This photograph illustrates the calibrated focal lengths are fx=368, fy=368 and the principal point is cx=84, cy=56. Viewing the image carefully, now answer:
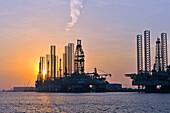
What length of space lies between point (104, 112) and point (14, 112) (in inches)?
716

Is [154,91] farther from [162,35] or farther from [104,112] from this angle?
[104,112]

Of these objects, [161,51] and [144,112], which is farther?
[161,51]

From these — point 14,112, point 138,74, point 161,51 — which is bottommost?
point 14,112

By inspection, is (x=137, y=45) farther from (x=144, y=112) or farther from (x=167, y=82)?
(x=144, y=112)

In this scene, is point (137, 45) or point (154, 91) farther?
point (154, 91)

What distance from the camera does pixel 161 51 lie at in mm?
187250

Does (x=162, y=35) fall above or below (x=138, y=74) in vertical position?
above

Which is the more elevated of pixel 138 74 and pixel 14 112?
pixel 138 74

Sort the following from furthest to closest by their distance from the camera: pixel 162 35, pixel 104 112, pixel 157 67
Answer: pixel 157 67 < pixel 162 35 < pixel 104 112

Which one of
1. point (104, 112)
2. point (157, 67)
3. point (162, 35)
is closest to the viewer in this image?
point (104, 112)

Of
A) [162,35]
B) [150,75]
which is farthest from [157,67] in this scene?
[162,35]

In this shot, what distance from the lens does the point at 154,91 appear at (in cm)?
19850

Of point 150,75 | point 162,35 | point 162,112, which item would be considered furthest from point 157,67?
point 162,112

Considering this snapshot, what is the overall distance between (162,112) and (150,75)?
4769 inches
